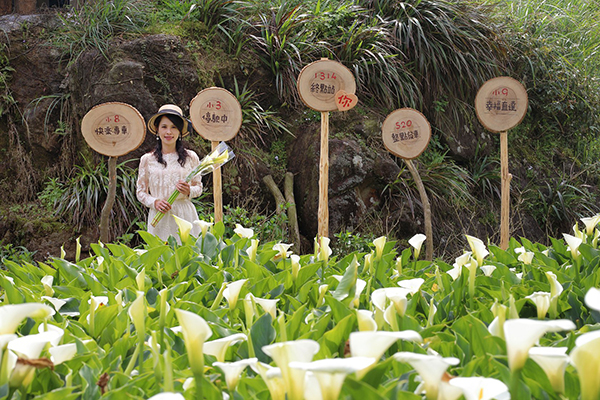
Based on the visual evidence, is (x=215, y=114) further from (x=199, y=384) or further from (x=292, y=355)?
(x=292, y=355)

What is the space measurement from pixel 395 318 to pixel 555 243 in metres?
1.24

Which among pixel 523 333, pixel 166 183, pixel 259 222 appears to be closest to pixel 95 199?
pixel 166 183

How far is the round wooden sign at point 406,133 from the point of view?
12.0 feet

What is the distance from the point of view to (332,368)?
1.76 ft

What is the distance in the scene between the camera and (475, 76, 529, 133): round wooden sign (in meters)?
3.87

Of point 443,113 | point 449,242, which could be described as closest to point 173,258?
point 449,242

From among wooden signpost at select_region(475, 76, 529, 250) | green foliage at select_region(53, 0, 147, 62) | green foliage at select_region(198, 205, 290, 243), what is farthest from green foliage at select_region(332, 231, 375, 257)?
green foliage at select_region(53, 0, 147, 62)

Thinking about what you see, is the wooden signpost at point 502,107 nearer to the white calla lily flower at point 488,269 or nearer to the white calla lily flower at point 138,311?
the white calla lily flower at point 488,269

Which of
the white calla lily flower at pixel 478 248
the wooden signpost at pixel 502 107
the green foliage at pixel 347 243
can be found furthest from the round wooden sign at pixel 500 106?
the white calla lily flower at pixel 478 248

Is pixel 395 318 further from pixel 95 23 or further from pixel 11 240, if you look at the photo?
pixel 95 23

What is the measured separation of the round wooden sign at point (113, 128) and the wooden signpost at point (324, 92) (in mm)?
1137

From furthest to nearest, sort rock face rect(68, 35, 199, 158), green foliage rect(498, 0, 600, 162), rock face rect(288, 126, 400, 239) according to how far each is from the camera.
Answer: green foliage rect(498, 0, 600, 162) < rock face rect(288, 126, 400, 239) < rock face rect(68, 35, 199, 158)

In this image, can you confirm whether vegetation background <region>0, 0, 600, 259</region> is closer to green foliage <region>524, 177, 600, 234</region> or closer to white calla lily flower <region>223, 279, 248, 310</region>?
green foliage <region>524, 177, 600, 234</region>

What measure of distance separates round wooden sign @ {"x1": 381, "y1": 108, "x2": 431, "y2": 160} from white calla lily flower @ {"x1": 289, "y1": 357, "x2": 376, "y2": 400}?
3147 millimetres
